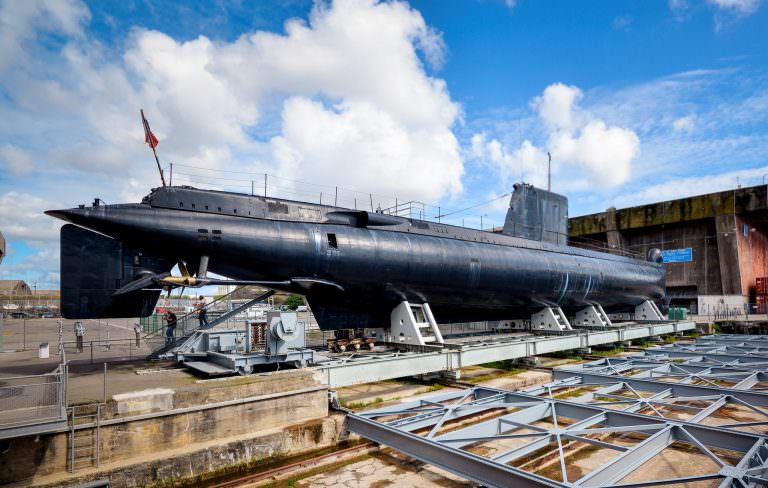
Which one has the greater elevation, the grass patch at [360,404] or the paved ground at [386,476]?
the grass patch at [360,404]

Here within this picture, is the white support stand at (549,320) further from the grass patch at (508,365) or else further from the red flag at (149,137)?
the red flag at (149,137)

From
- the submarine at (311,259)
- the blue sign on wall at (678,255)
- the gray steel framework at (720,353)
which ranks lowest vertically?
the gray steel framework at (720,353)

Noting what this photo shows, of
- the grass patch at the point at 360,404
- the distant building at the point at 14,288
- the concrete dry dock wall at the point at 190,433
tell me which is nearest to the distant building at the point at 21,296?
the distant building at the point at 14,288

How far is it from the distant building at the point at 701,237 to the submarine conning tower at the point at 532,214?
44.0 ft

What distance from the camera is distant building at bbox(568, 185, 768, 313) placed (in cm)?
3297

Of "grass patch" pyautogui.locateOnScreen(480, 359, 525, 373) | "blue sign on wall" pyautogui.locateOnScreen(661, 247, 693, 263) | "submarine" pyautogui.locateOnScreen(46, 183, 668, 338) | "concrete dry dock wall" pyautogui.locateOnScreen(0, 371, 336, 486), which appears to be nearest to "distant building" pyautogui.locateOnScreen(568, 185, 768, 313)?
"blue sign on wall" pyautogui.locateOnScreen(661, 247, 693, 263)

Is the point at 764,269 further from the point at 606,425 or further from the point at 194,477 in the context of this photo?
the point at 194,477

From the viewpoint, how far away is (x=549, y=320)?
18.2 m

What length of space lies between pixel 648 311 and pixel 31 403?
1074 inches

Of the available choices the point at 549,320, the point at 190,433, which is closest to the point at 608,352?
the point at 549,320

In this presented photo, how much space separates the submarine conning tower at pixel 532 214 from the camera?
62.5 ft

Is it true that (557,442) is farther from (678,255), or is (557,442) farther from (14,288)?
(14,288)

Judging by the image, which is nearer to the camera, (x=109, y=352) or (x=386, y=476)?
(x=386, y=476)

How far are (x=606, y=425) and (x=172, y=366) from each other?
8.85 m
